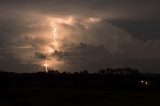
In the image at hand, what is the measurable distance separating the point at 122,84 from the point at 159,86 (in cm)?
1378

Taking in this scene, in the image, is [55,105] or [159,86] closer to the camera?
[55,105]

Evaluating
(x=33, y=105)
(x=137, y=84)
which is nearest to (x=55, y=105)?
(x=33, y=105)

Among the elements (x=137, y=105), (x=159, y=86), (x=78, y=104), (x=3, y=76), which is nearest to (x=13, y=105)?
(x=78, y=104)

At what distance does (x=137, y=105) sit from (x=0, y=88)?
4029cm

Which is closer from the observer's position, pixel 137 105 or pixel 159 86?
pixel 137 105

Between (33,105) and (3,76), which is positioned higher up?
(3,76)

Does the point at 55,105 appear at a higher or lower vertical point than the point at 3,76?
lower

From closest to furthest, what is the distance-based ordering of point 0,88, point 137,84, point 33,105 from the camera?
point 33,105, point 0,88, point 137,84

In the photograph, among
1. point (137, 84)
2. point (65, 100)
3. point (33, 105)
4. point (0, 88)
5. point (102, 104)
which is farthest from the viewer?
point (137, 84)

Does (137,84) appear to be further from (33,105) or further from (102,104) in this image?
(33,105)

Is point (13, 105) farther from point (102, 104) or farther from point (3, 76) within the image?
point (3, 76)

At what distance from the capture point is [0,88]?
4058 inches

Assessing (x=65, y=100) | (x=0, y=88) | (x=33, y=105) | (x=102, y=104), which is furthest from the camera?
(x=0, y=88)

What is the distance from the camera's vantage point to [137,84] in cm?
13688
